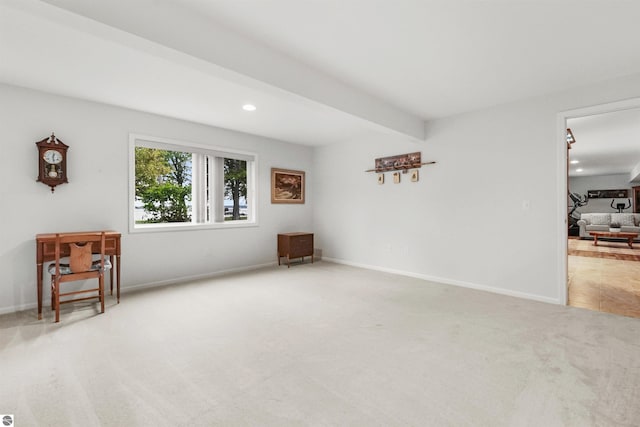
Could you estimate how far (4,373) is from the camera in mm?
1949

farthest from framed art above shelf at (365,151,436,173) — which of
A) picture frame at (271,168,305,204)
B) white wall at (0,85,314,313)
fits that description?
white wall at (0,85,314,313)

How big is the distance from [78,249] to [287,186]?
346cm

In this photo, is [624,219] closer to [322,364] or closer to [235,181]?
[235,181]

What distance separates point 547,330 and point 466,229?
1666 mm

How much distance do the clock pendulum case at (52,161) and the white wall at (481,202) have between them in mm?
4132

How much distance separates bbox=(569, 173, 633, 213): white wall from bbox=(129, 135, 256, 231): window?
1336 centimetres

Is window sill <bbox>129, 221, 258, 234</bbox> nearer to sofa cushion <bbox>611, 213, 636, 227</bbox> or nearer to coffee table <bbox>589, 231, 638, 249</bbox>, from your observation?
coffee table <bbox>589, 231, 638, 249</bbox>

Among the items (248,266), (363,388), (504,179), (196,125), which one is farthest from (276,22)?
(248,266)

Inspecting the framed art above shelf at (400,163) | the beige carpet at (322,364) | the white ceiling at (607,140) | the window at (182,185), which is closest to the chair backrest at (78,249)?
the beige carpet at (322,364)

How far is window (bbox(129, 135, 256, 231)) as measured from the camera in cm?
443

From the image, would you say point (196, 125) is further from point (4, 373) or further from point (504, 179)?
point (504, 179)

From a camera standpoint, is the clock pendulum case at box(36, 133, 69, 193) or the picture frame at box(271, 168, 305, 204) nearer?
the clock pendulum case at box(36, 133, 69, 193)

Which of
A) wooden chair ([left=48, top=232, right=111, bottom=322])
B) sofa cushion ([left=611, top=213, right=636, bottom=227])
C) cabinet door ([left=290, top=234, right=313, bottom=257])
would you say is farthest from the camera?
sofa cushion ([left=611, top=213, right=636, bottom=227])

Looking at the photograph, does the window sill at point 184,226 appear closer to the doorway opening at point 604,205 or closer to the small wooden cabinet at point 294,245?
the small wooden cabinet at point 294,245
